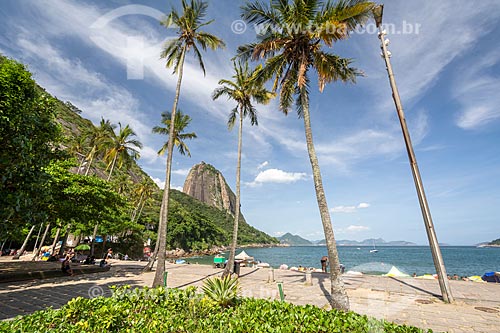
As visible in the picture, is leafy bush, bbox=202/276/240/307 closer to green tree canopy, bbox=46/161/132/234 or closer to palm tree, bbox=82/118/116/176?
green tree canopy, bbox=46/161/132/234

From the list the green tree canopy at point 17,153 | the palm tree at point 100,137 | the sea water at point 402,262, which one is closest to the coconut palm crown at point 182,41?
the green tree canopy at point 17,153

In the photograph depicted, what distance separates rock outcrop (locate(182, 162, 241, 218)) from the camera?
163 metres

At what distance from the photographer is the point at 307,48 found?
10086mm

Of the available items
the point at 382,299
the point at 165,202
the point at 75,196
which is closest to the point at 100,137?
the point at 75,196

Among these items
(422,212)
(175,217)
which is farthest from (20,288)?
(175,217)

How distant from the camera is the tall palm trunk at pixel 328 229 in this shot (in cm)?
→ 750

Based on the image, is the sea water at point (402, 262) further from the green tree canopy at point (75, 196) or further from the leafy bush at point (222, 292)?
the leafy bush at point (222, 292)

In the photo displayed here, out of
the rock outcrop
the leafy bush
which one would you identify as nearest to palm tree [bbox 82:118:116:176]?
the leafy bush

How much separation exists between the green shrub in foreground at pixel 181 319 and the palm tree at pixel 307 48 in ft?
14.8

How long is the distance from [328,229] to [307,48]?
7.34 m

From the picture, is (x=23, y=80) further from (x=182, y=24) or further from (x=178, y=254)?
(x=178, y=254)

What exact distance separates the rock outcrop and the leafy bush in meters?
157

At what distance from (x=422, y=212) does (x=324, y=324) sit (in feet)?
27.6

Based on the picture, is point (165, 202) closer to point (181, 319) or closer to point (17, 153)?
point (17, 153)
